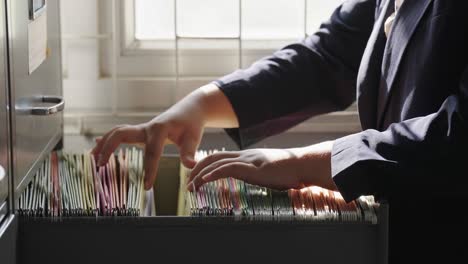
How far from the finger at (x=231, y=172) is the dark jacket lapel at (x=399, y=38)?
0.20 m

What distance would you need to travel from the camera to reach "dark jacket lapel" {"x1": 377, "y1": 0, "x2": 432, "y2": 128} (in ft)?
3.71

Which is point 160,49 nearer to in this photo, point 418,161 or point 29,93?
point 29,93

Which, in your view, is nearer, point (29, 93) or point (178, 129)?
point (29, 93)

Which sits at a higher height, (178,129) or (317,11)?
(317,11)

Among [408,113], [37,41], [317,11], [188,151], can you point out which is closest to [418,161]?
[408,113]

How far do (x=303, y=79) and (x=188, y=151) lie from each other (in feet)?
0.77

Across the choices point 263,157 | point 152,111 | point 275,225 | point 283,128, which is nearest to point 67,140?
point 152,111

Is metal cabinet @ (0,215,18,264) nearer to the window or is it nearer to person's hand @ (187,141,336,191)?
person's hand @ (187,141,336,191)

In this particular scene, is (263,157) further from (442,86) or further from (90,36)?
(90,36)

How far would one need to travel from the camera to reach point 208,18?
1734mm

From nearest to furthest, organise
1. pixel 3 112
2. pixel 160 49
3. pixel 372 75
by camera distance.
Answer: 1. pixel 3 112
2. pixel 372 75
3. pixel 160 49

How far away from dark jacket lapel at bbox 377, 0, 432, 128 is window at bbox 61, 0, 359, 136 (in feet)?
1.76

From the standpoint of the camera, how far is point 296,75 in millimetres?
1403

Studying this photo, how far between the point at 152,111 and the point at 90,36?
0.17 meters
